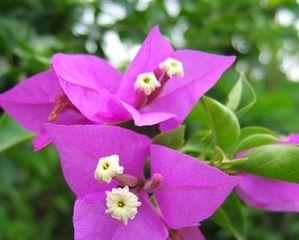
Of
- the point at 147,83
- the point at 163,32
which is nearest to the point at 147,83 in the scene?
the point at 147,83

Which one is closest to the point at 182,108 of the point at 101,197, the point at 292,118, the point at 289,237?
the point at 101,197

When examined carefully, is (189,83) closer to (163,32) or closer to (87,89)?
(87,89)

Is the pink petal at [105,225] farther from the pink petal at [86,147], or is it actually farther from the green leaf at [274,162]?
the green leaf at [274,162]

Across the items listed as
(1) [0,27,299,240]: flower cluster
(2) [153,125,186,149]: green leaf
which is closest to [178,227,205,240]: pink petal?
(1) [0,27,299,240]: flower cluster

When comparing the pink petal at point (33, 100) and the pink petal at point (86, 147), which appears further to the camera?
the pink petal at point (33, 100)

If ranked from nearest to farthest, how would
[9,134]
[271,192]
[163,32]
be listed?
[271,192]
[9,134]
[163,32]

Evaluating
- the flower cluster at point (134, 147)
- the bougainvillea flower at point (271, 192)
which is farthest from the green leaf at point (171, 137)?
the bougainvillea flower at point (271, 192)

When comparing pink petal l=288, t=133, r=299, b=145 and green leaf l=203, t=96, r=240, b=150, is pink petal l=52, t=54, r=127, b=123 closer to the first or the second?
green leaf l=203, t=96, r=240, b=150
